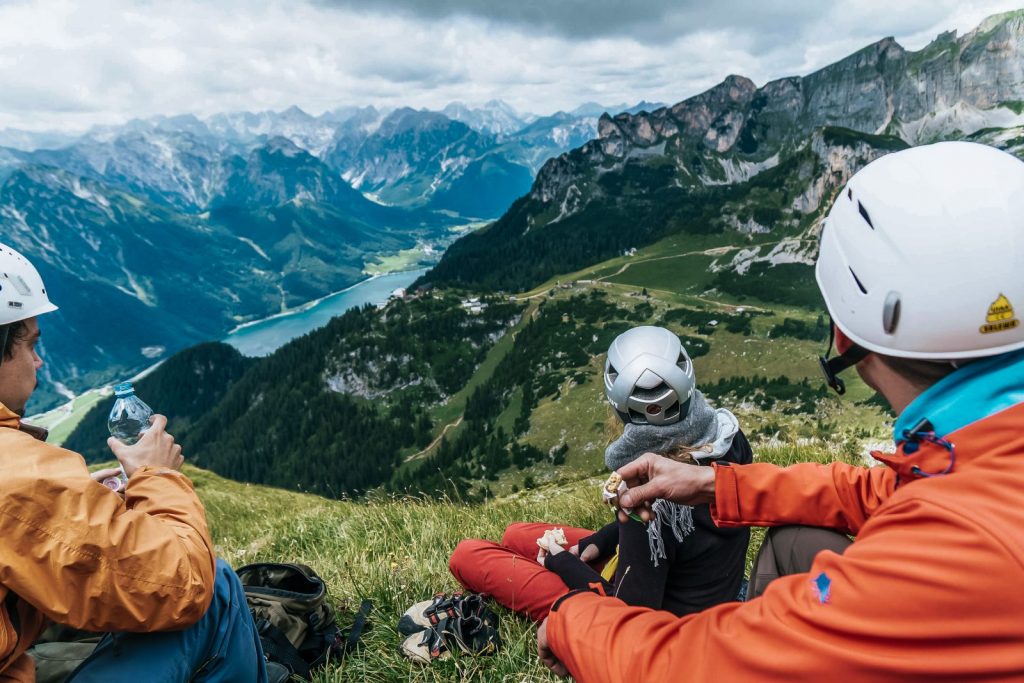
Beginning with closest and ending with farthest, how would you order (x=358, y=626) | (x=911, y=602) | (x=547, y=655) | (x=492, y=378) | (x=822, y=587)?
(x=911, y=602) < (x=822, y=587) < (x=547, y=655) < (x=358, y=626) < (x=492, y=378)

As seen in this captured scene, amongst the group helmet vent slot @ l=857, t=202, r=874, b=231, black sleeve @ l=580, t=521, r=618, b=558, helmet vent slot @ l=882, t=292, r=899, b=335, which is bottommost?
black sleeve @ l=580, t=521, r=618, b=558

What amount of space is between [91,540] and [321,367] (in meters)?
168

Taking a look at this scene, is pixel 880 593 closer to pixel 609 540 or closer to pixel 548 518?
pixel 609 540

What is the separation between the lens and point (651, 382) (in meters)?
3.81

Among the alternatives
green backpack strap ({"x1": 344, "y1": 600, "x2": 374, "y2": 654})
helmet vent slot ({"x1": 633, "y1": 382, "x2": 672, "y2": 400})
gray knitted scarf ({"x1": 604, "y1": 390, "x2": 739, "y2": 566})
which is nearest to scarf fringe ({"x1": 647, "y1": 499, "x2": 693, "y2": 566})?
gray knitted scarf ({"x1": 604, "y1": 390, "x2": 739, "y2": 566})

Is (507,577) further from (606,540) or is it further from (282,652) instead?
(282,652)

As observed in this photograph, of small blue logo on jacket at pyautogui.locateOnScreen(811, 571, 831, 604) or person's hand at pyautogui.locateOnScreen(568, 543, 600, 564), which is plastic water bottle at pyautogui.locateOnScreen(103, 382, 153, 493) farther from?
small blue logo on jacket at pyautogui.locateOnScreen(811, 571, 831, 604)

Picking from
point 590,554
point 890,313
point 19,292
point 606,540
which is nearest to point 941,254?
point 890,313

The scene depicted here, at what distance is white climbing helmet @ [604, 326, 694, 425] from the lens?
3.79 meters

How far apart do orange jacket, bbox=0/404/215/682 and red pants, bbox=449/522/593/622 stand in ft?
8.00

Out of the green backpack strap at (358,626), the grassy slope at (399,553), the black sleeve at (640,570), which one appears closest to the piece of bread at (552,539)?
the grassy slope at (399,553)

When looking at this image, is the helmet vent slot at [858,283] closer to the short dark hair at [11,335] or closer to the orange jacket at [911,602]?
the orange jacket at [911,602]

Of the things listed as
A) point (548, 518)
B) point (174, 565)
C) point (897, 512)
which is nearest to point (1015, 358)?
point (897, 512)

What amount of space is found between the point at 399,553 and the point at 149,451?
10.7 ft
